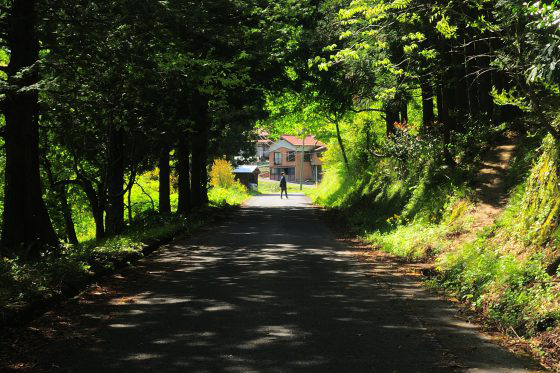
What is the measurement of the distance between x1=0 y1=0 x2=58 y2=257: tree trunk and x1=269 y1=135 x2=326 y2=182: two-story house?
84523mm

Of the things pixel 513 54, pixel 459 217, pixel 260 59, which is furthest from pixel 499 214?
pixel 260 59

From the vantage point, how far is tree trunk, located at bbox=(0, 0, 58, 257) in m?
10.1

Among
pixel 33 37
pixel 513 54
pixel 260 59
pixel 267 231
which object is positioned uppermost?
pixel 260 59

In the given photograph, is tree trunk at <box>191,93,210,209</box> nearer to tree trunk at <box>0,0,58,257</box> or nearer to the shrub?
tree trunk at <box>0,0,58,257</box>

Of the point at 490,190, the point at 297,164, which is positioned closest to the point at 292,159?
the point at 297,164

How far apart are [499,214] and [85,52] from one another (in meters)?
8.81

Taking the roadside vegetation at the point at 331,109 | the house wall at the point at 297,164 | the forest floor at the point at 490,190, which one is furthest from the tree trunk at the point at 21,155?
the house wall at the point at 297,164

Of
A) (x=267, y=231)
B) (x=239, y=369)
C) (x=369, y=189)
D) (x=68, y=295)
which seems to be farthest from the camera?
(x=369, y=189)

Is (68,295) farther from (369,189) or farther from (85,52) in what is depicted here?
(369,189)

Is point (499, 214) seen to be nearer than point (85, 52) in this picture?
No

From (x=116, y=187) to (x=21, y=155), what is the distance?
20.7 feet

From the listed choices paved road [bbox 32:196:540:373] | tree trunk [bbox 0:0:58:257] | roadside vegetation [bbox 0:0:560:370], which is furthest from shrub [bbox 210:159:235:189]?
paved road [bbox 32:196:540:373]

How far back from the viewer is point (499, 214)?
1095 cm

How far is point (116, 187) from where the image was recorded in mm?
16438
